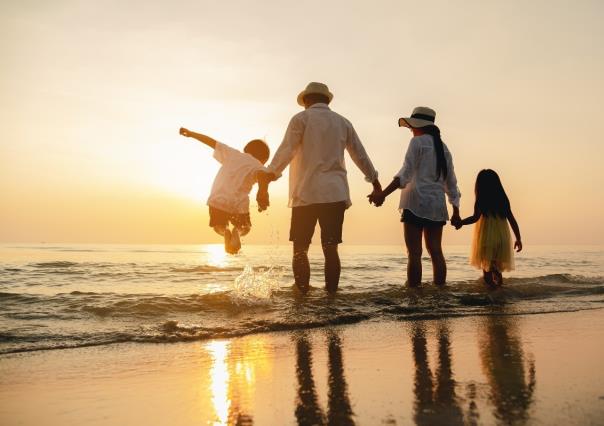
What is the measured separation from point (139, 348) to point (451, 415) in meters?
2.23

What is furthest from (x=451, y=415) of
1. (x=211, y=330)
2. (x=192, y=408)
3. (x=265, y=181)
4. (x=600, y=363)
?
(x=265, y=181)

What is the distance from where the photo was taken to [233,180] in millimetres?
6812

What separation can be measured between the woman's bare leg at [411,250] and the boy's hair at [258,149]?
7.09 feet

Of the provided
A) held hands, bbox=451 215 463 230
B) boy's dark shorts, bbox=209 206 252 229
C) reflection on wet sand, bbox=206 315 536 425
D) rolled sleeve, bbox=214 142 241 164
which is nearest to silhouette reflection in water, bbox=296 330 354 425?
reflection on wet sand, bbox=206 315 536 425

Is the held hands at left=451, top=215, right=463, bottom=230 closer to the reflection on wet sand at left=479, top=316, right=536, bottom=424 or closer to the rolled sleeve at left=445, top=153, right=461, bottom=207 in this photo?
the rolled sleeve at left=445, top=153, right=461, bottom=207

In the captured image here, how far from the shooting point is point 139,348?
3.37 metres

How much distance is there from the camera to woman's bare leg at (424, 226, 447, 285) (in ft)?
22.1

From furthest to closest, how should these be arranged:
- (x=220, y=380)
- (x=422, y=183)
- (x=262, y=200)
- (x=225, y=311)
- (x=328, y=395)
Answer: (x=422, y=183)
(x=262, y=200)
(x=225, y=311)
(x=220, y=380)
(x=328, y=395)

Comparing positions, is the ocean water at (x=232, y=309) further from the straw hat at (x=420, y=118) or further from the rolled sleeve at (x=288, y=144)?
the straw hat at (x=420, y=118)

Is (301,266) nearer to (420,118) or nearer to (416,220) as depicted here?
(416,220)

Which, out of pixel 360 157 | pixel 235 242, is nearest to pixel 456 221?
pixel 360 157

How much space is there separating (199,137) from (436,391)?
213 inches

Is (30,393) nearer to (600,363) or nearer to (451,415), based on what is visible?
(451,415)

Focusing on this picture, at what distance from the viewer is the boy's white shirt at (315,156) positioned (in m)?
6.15
